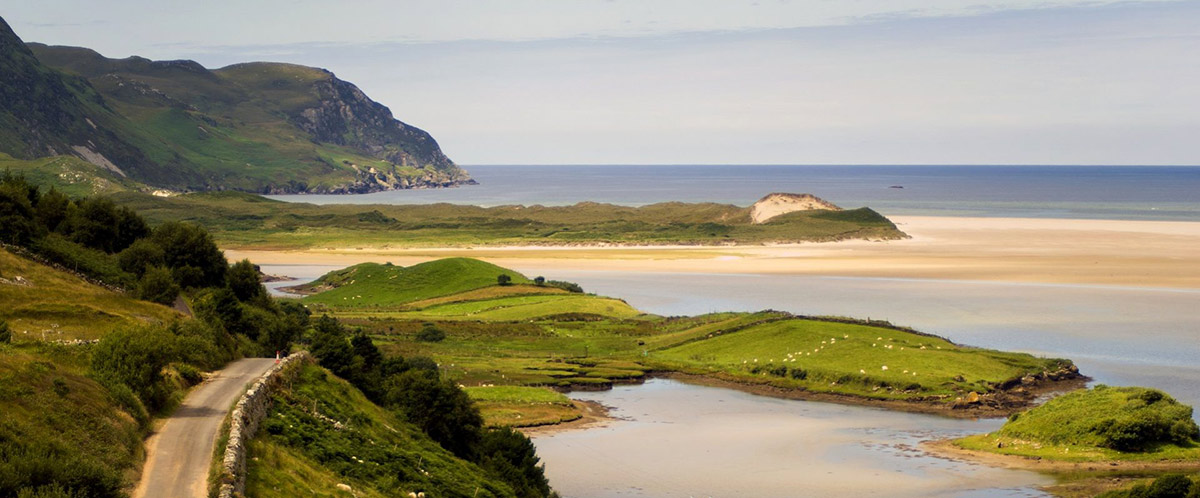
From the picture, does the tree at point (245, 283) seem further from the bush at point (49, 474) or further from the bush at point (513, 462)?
the bush at point (49, 474)

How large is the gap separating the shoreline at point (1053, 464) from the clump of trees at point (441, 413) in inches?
890

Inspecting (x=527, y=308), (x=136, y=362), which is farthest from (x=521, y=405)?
(x=527, y=308)

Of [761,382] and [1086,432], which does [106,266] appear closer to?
[761,382]

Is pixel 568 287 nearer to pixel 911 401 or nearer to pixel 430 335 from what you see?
pixel 430 335

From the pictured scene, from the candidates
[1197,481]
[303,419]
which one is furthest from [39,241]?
[1197,481]

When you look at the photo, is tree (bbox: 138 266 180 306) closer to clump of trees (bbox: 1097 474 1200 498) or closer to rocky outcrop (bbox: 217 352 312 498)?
rocky outcrop (bbox: 217 352 312 498)

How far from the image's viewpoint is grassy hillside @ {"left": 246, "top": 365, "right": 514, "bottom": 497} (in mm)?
29000

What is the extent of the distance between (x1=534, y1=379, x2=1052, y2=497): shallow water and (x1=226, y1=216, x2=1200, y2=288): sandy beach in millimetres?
75199

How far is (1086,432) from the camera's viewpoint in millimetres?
60469

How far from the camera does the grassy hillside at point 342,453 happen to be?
2900 centimetres

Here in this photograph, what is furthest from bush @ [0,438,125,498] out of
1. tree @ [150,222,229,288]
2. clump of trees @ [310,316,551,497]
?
tree @ [150,222,229,288]

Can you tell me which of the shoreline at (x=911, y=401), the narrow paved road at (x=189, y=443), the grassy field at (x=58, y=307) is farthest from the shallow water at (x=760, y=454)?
the narrow paved road at (x=189, y=443)

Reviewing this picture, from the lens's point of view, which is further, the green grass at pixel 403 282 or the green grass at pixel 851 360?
the green grass at pixel 403 282

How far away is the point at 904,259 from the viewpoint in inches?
6693
